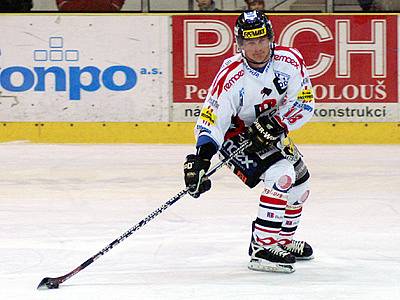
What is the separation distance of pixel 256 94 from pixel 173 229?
113 centimetres

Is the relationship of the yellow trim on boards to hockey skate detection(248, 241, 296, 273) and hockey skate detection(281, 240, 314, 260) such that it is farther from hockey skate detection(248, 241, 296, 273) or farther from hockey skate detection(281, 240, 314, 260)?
hockey skate detection(248, 241, 296, 273)

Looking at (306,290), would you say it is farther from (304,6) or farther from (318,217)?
(304,6)

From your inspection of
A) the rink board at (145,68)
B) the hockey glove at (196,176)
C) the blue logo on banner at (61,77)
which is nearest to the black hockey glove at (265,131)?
the hockey glove at (196,176)

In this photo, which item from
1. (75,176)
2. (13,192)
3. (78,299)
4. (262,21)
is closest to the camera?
(78,299)

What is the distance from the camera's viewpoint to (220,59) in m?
8.30

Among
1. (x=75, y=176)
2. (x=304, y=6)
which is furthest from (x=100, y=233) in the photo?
(x=304, y=6)

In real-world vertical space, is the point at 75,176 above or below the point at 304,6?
below

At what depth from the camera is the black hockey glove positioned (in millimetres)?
3670

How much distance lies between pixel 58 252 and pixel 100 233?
46cm

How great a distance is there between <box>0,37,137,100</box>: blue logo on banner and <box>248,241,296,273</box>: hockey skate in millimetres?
4655

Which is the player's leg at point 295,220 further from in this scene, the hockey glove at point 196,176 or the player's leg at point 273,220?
the hockey glove at point 196,176

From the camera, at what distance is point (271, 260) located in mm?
3719

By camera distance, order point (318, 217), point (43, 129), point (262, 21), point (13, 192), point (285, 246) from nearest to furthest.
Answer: point (262, 21)
point (285, 246)
point (318, 217)
point (13, 192)
point (43, 129)

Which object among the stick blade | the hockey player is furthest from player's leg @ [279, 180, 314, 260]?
the stick blade
